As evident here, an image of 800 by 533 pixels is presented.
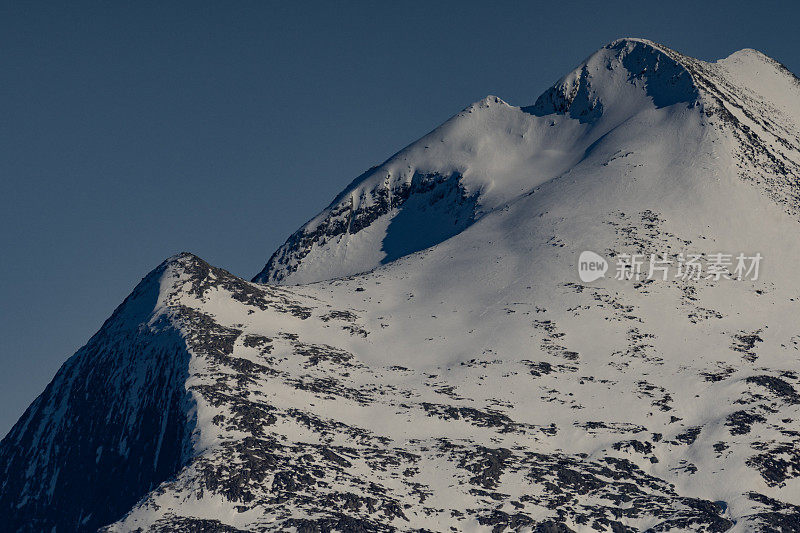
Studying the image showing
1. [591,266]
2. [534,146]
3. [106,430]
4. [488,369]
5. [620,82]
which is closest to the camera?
[106,430]

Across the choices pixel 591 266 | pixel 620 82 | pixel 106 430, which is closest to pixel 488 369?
pixel 591 266

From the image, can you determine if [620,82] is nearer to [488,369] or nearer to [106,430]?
[488,369]

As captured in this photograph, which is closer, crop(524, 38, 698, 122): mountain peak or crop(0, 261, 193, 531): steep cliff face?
crop(0, 261, 193, 531): steep cliff face

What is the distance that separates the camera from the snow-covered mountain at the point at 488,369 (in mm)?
72688

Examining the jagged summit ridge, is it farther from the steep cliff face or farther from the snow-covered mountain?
the steep cliff face

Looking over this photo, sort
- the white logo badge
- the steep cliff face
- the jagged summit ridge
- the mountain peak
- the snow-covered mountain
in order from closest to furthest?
the snow-covered mountain
the steep cliff face
the white logo badge
the jagged summit ridge
the mountain peak

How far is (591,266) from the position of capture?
114562 mm

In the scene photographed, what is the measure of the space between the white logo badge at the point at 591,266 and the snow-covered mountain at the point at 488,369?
1.06 meters

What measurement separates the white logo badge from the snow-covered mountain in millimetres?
1064

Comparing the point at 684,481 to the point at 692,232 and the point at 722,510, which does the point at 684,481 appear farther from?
the point at 692,232

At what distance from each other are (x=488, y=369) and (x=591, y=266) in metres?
24.1

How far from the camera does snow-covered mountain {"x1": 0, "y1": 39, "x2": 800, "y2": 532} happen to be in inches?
2862

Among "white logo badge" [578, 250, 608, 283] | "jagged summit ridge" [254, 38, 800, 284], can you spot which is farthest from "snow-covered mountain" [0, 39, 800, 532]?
"white logo badge" [578, 250, 608, 283]

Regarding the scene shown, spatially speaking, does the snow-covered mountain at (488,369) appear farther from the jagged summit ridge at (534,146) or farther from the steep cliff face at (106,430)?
the jagged summit ridge at (534,146)
